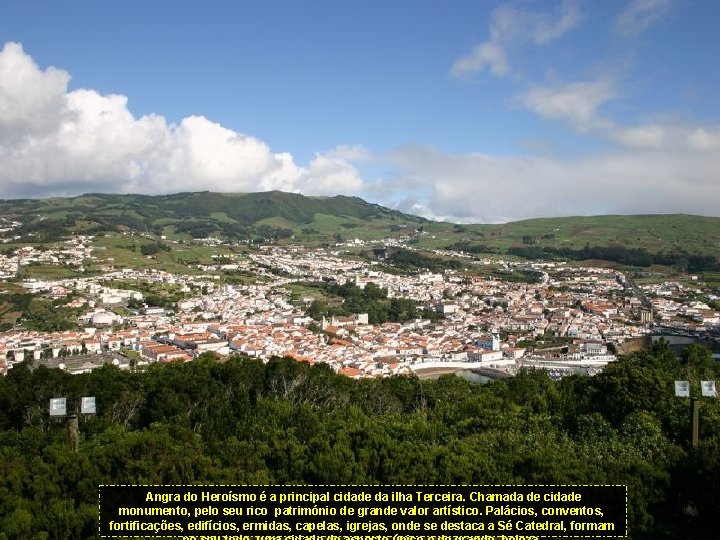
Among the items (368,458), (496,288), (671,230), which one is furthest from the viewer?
(671,230)

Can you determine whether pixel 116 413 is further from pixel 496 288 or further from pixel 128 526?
pixel 496 288

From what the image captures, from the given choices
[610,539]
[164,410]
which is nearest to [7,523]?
[610,539]

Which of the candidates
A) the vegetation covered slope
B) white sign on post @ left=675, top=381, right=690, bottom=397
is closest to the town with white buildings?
the vegetation covered slope

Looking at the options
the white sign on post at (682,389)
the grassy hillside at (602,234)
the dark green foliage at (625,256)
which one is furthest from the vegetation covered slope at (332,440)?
the grassy hillside at (602,234)

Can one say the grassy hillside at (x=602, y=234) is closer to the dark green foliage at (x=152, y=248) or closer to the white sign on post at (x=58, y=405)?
the dark green foliage at (x=152, y=248)

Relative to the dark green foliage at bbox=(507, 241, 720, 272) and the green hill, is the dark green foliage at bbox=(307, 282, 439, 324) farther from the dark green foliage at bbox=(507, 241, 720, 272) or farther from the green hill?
the green hill

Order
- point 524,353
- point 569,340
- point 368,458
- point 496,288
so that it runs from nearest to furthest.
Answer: point 368,458 < point 524,353 < point 569,340 < point 496,288
